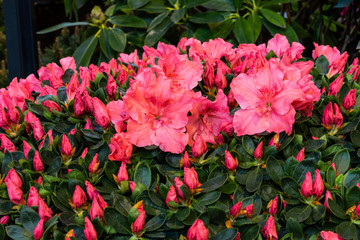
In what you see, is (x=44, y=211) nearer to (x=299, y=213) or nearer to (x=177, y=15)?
(x=299, y=213)

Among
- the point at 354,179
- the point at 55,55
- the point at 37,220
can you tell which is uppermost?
the point at 354,179

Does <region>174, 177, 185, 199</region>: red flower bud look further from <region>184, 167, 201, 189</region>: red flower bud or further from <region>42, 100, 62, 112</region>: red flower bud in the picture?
<region>42, 100, 62, 112</region>: red flower bud

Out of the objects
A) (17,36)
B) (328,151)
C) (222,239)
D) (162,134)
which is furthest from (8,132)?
(17,36)

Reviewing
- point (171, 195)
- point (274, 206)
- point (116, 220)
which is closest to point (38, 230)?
point (116, 220)

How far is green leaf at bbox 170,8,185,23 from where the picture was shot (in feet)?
8.04

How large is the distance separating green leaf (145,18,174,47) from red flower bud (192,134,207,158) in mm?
1571

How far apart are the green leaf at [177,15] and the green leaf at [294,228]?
1.66 meters

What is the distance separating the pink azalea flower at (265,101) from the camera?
1045 mm

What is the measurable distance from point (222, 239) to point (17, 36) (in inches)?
64.1

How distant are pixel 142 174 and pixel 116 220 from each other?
0.39 feet

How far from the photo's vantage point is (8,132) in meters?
1.22

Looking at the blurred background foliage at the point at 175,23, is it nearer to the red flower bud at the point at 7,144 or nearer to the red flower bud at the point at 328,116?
the red flower bud at the point at 328,116

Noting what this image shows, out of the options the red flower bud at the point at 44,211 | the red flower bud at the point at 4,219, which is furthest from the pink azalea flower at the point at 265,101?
the red flower bud at the point at 4,219

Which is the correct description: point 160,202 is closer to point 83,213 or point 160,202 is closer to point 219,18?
point 83,213
